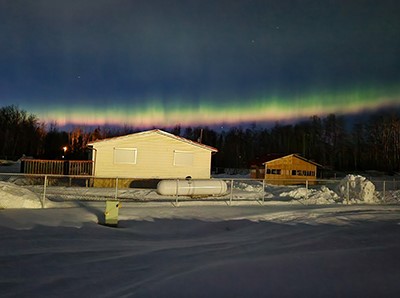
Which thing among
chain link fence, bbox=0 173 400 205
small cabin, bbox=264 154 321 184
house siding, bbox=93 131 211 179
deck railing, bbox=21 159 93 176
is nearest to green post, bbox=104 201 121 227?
chain link fence, bbox=0 173 400 205

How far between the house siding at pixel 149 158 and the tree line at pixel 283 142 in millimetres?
36934

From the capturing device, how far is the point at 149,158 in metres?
25.2

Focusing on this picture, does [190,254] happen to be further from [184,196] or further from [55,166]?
[55,166]

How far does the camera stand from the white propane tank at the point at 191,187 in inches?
665

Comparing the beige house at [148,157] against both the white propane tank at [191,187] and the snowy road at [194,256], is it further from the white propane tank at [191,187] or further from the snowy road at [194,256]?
the snowy road at [194,256]

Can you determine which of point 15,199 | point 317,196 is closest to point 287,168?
point 317,196

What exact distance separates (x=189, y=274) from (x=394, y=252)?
435cm

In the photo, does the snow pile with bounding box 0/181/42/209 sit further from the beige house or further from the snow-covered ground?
the beige house

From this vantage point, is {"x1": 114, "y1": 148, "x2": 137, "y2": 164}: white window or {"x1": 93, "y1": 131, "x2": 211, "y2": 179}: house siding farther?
{"x1": 114, "y1": 148, "x2": 137, "y2": 164}: white window

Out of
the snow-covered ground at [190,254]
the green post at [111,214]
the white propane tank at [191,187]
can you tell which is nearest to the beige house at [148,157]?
the white propane tank at [191,187]

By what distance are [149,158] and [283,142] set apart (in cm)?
8569

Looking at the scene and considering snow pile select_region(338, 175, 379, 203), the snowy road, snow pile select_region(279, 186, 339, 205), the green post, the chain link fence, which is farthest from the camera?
snow pile select_region(338, 175, 379, 203)

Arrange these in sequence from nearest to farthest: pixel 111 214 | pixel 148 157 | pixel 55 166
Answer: pixel 111 214 → pixel 148 157 → pixel 55 166

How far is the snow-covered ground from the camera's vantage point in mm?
4941
